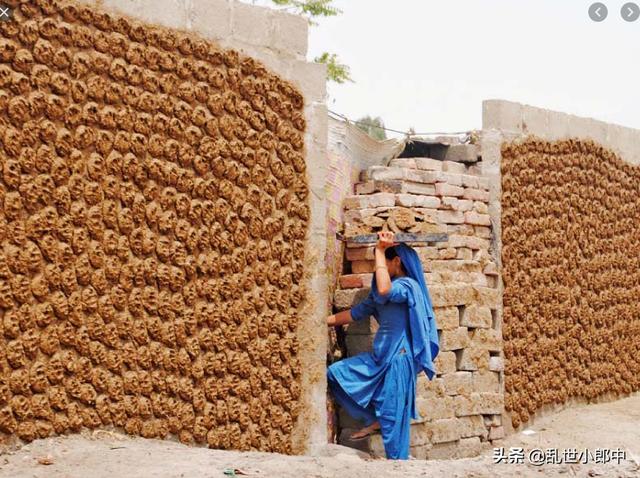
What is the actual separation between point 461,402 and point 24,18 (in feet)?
15.7

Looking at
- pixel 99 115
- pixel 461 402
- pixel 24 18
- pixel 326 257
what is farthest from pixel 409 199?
pixel 24 18

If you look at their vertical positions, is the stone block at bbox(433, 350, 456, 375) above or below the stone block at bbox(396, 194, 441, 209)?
below

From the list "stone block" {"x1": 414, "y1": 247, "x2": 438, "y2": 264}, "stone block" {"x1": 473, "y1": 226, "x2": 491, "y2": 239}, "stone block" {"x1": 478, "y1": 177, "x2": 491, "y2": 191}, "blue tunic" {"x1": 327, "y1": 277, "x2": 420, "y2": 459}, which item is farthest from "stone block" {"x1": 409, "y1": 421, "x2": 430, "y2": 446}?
"stone block" {"x1": 478, "y1": 177, "x2": 491, "y2": 191}

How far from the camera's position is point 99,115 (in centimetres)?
657

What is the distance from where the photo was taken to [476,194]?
31.4 feet

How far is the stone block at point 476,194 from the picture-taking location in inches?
372

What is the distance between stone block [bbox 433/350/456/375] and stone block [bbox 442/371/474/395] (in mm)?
49

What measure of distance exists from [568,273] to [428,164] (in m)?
2.30

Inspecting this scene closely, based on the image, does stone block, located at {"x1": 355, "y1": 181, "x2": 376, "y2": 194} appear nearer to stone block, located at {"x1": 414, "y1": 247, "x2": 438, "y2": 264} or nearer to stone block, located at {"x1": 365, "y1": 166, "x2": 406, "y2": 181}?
stone block, located at {"x1": 365, "y1": 166, "x2": 406, "y2": 181}

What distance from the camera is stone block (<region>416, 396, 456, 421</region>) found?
28.5 ft

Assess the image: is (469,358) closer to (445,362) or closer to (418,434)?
(445,362)

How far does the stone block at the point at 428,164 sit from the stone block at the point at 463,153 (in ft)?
1.89

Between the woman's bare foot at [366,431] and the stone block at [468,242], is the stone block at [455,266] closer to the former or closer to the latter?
the stone block at [468,242]

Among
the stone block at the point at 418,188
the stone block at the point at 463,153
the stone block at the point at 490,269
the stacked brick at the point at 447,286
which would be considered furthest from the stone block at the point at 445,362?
the stone block at the point at 463,153
